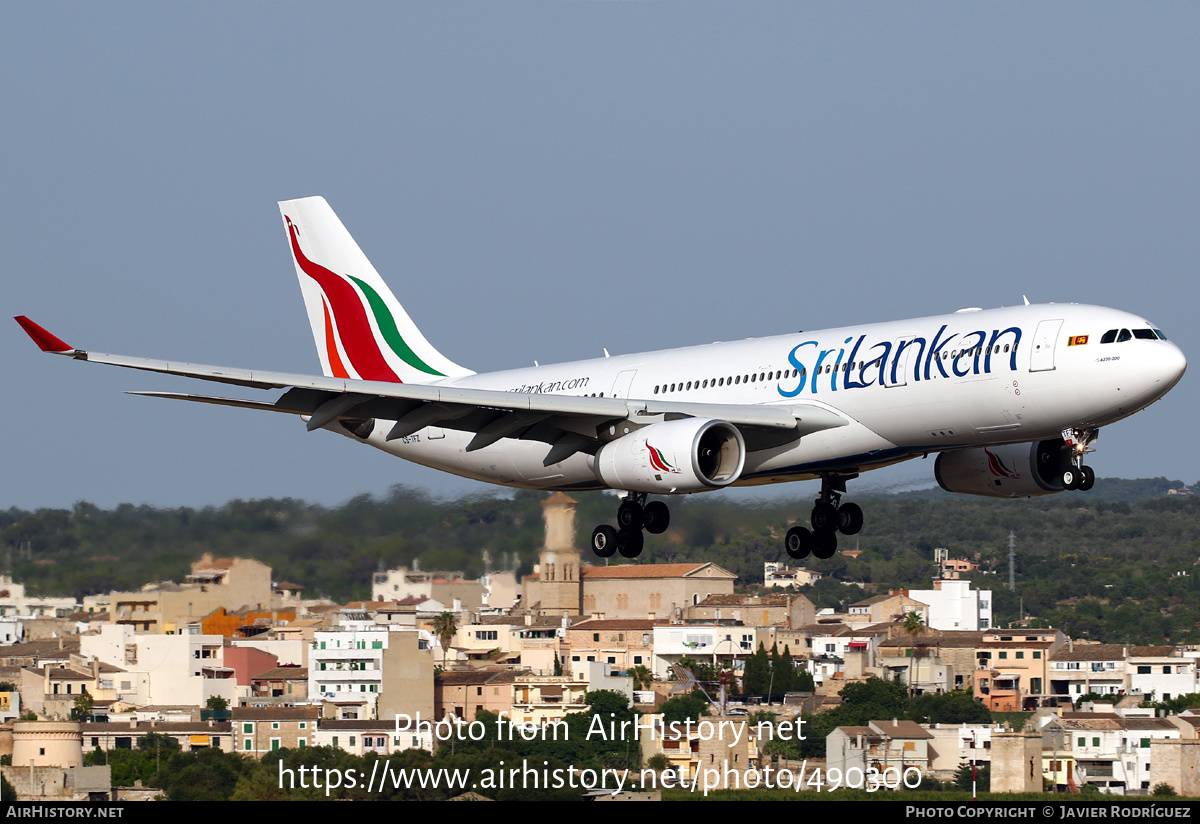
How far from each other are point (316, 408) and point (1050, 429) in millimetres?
15419

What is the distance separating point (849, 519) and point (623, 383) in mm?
6313

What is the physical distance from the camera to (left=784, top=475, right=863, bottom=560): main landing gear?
4259 centimetres

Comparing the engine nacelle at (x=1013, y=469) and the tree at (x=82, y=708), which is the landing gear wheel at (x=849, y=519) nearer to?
the engine nacelle at (x=1013, y=469)

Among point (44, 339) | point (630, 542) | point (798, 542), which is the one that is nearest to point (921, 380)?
point (798, 542)

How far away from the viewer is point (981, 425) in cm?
3581

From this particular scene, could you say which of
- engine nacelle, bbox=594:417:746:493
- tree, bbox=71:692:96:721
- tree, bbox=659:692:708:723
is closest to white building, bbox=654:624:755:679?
tree, bbox=659:692:708:723

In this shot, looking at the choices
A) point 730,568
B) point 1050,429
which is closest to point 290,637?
point 730,568

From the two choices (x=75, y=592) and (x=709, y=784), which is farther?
(x=709, y=784)

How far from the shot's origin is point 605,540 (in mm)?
42344

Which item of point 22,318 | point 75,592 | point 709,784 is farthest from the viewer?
point 709,784

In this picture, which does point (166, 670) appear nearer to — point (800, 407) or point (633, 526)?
point (633, 526)

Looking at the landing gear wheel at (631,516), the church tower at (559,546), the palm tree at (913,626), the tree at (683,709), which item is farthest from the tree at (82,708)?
the landing gear wheel at (631,516)

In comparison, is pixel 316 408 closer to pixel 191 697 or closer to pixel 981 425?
pixel 981 425

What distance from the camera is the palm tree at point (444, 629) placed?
11043cm
